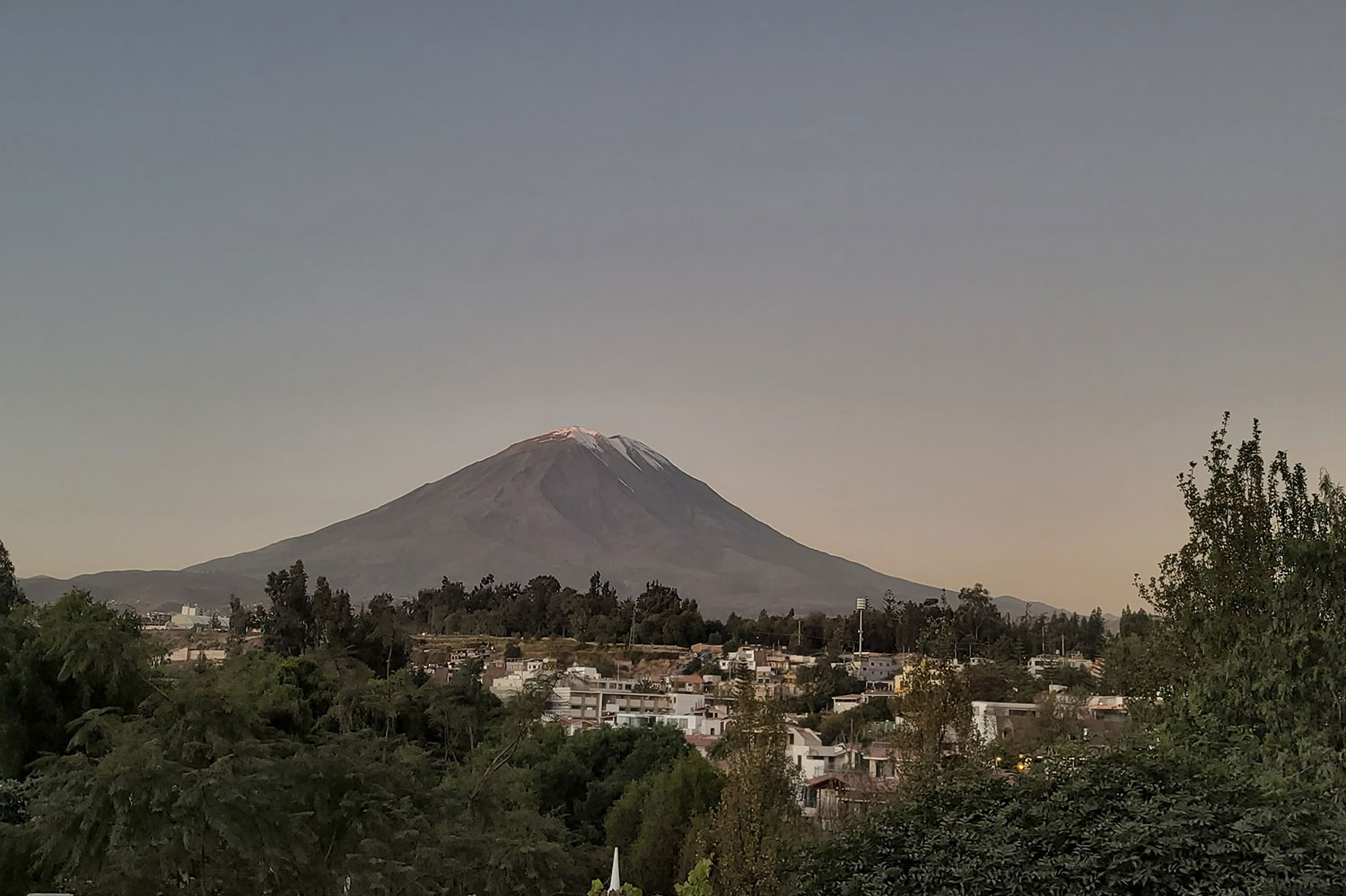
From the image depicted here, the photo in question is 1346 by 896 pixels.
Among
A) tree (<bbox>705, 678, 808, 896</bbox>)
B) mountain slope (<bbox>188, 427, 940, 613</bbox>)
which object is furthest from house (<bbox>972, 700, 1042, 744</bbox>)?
mountain slope (<bbox>188, 427, 940, 613</bbox>)

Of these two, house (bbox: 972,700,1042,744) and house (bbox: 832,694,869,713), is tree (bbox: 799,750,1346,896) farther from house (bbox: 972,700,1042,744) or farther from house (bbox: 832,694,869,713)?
house (bbox: 832,694,869,713)

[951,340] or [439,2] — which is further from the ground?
[439,2]

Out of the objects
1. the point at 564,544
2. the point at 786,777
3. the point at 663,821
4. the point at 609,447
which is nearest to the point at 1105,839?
the point at 786,777

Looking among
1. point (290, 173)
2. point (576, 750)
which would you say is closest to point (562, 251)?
point (290, 173)

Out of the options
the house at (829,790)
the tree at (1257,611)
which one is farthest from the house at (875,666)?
the tree at (1257,611)

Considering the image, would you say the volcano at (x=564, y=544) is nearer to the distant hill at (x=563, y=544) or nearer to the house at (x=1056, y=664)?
the distant hill at (x=563, y=544)

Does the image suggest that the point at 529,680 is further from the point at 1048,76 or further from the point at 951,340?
the point at 951,340

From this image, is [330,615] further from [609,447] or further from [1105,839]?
[609,447]

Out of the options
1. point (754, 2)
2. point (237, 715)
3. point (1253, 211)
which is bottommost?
point (237, 715)
